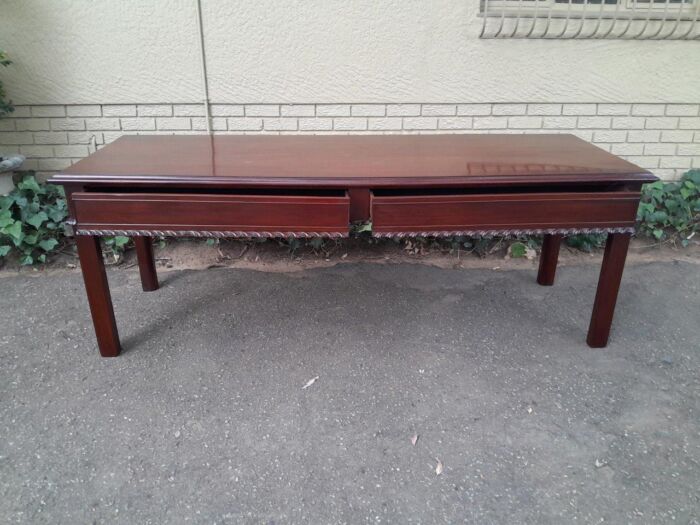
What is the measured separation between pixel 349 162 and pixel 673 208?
2500 millimetres

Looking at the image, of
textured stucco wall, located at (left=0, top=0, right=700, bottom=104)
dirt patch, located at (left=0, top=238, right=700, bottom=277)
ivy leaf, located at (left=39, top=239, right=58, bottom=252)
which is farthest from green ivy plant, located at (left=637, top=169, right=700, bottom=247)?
ivy leaf, located at (left=39, top=239, right=58, bottom=252)

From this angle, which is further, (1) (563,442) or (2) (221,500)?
(1) (563,442)

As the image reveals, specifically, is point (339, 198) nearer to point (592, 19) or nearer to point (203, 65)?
point (203, 65)

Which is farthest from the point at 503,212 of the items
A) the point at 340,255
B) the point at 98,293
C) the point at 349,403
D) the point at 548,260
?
the point at 98,293

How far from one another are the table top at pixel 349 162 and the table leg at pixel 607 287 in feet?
0.99

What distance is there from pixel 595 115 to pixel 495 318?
5.28 feet

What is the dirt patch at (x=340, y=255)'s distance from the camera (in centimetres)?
354

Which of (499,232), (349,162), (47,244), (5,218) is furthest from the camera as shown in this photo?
(47,244)

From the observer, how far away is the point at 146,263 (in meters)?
3.10

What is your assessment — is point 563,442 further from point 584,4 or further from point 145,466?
point 584,4

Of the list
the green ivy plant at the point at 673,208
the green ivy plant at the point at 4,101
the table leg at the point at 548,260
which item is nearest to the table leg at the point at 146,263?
the green ivy plant at the point at 4,101

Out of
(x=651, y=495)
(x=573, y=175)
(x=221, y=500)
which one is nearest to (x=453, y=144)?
(x=573, y=175)

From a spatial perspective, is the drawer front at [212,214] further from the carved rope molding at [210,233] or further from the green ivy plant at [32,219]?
the green ivy plant at [32,219]

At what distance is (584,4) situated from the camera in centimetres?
332
